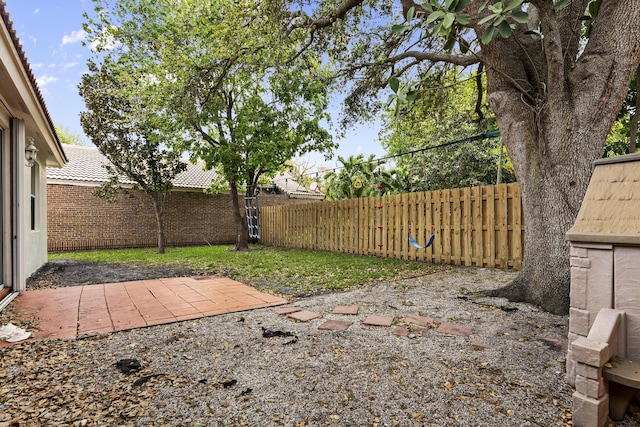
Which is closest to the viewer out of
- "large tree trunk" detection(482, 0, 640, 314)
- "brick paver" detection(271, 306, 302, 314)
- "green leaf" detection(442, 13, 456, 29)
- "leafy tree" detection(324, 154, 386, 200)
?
"green leaf" detection(442, 13, 456, 29)

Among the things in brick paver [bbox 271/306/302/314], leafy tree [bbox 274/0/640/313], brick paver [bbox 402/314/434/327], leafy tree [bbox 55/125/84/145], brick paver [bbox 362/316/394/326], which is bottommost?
brick paver [bbox 271/306/302/314]

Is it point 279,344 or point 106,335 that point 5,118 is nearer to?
point 106,335

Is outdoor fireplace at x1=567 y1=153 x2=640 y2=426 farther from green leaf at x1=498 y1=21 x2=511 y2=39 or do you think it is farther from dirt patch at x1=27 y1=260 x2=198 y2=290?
dirt patch at x1=27 y1=260 x2=198 y2=290

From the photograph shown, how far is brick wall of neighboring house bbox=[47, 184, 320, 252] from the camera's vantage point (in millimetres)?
11625

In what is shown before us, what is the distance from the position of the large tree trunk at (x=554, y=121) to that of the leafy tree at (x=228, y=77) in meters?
4.01

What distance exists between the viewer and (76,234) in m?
11.8

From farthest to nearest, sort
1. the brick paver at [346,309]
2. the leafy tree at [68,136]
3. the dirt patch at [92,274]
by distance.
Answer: the leafy tree at [68,136], the dirt patch at [92,274], the brick paver at [346,309]

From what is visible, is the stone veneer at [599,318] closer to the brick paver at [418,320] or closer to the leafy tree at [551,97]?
the brick paver at [418,320]

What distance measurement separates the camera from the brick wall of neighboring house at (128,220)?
38.1 feet

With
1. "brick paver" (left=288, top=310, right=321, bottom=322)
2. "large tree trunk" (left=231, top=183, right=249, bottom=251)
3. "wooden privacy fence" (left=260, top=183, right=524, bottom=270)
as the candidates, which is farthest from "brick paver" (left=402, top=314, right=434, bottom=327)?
"large tree trunk" (left=231, top=183, right=249, bottom=251)

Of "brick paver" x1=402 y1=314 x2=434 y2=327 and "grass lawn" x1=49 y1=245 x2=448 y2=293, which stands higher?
"brick paver" x1=402 y1=314 x2=434 y2=327

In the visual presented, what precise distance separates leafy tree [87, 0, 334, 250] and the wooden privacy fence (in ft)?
8.49

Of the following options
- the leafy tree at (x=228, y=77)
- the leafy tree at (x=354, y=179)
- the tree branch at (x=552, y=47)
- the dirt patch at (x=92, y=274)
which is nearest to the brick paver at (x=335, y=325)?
the tree branch at (x=552, y=47)

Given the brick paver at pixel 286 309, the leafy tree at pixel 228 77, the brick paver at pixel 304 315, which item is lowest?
the brick paver at pixel 286 309
